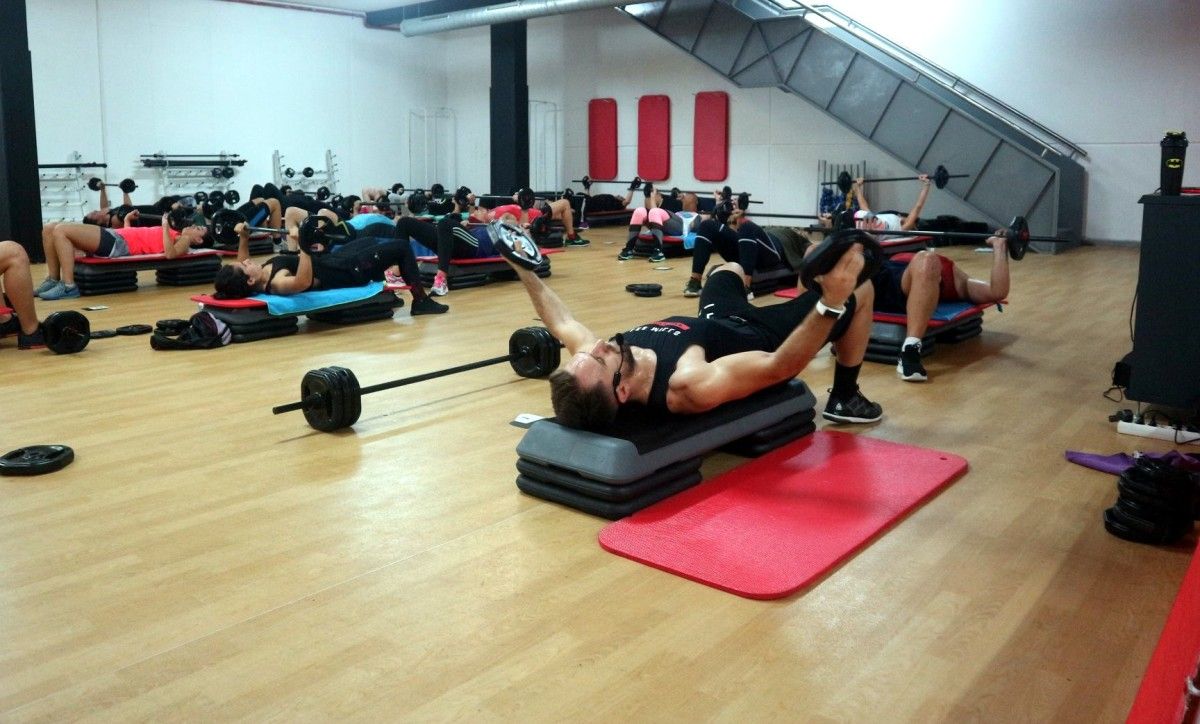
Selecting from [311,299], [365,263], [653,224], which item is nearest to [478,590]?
[311,299]

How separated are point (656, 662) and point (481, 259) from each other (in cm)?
516

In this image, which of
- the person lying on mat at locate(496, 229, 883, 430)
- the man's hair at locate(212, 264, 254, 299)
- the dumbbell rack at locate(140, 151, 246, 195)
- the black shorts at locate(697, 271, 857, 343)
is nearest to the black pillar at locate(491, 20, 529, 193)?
the dumbbell rack at locate(140, 151, 246, 195)

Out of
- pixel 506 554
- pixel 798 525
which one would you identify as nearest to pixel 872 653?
pixel 798 525

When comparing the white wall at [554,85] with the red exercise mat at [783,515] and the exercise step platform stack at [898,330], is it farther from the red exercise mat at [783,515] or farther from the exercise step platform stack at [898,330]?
the red exercise mat at [783,515]

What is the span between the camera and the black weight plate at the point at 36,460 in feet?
9.03

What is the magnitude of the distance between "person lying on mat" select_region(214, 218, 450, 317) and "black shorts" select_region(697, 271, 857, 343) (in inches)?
102

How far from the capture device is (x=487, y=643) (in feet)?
5.83

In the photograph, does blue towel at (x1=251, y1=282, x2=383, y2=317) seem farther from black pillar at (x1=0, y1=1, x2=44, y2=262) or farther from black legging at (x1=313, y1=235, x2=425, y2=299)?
black pillar at (x1=0, y1=1, x2=44, y2=262)

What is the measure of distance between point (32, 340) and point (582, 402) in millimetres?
3447

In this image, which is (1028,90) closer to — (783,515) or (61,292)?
(783,515)

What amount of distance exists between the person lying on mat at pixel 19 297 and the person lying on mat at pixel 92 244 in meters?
1.62

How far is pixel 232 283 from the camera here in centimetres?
481

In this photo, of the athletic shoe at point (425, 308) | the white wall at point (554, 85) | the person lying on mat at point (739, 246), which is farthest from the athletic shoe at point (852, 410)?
the white wall at point (554, 85)

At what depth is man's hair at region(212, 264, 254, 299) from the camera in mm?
4773
